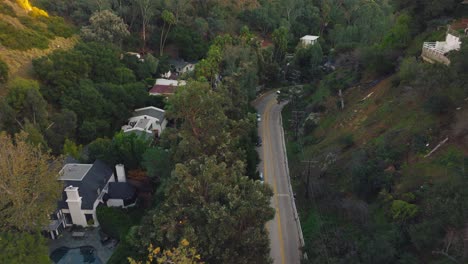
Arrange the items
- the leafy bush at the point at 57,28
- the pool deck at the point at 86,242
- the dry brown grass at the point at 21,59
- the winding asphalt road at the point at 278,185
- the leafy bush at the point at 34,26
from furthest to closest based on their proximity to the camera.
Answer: the leafy bush at the point at 57,28, the leafy bush at the point at 34,26, the dry brown grass at the point at 21,59, the pool deck at the point at 86,242, the winding asphalt road at the point at 278,185

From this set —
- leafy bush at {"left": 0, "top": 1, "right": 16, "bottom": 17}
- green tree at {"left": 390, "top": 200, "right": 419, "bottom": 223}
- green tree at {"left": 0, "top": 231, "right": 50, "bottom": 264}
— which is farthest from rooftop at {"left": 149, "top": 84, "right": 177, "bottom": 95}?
green tree at {"left": 390, "top": 200, "right": 419, "bottom": 223}

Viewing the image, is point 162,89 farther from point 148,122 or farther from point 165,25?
point 165,25

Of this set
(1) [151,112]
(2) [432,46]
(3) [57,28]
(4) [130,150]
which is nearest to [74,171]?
(4) [130,150]

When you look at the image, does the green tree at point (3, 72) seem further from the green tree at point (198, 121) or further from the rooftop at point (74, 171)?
the green tree at point (198, 121)

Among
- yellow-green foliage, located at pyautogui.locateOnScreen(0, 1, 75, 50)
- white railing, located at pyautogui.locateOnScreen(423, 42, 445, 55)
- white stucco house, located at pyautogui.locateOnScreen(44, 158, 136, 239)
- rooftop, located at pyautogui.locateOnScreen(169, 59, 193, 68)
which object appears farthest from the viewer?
→ rooftop, located at pyautogui.locateOnScreen(169, 59, 193, 68)

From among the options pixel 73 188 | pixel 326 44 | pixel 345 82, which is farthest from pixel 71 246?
pixel 326 44

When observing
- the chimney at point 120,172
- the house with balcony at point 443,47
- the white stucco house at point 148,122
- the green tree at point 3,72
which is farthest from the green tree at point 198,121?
the green tree at point 3,72

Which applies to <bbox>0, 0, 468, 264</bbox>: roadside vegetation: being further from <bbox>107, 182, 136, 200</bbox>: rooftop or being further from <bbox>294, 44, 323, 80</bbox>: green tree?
<bbox>107, 182, 136, 200</bbox>: rooftop
